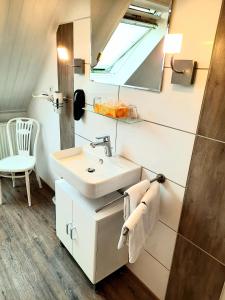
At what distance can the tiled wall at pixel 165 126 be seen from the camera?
1.08 m

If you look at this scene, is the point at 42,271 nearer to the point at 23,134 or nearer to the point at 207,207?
the point at 207,207

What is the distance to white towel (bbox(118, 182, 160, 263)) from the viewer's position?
3.77 feet

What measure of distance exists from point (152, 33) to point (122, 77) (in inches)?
13.2

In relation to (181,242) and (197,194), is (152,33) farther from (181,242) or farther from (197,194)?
(181,242)

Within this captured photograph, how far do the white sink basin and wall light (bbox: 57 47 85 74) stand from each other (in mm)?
657

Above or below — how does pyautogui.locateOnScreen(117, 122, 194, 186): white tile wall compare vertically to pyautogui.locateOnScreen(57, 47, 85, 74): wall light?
below

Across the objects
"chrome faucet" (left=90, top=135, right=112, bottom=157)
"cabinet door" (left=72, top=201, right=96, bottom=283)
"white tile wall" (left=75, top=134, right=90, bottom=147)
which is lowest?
"cabinet door" (left=72, top=201, right=96, bottom=283)

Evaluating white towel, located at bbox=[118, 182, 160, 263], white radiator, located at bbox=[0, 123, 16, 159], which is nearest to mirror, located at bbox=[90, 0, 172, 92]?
white towel, located at bbox=[118, 182, 160, 263]

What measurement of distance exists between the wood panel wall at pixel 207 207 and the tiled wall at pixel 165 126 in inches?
1.8

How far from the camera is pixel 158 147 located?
138cm

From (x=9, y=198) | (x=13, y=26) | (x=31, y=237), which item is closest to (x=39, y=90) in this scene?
(x=13, y=26)

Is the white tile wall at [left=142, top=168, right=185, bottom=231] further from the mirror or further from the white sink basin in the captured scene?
the mirror

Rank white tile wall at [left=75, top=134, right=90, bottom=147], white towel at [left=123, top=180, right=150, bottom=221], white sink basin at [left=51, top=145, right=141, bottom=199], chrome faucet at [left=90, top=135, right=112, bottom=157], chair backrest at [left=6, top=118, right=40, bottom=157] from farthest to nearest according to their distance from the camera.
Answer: chair backrest at [left=6, top=118, right=40, bottom=157] < white tile wall at [left=75, top=134, right=90, bottom=147] < chrome faucet at [left=90, top=135, right=112, bottom=157] < white sink basin at [left=51, top=145, right=141, bottom=199] < white towel at [left=123, top=180, right=150, bottom=221]

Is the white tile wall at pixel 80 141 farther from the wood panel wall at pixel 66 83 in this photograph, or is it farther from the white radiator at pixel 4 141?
the white radiator at pixel 4 141
